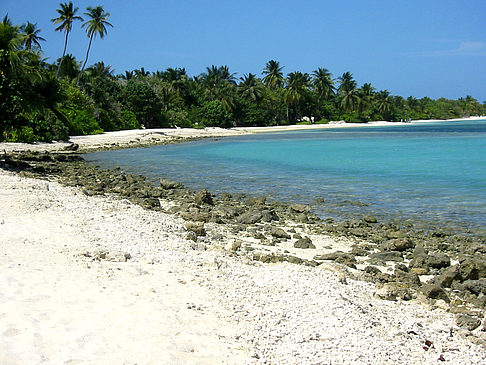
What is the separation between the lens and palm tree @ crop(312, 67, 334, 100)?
11112cm

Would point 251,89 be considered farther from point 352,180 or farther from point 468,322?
point 468,322

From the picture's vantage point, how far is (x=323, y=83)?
111 m

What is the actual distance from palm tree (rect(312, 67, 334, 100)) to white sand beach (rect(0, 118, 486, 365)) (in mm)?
106734

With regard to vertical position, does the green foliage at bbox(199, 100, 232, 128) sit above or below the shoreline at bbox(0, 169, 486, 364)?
above

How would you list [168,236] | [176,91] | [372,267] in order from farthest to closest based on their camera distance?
[176,91] → [168,236] → [372,267]

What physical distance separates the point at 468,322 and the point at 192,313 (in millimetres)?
3484

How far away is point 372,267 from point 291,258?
4.75 feet

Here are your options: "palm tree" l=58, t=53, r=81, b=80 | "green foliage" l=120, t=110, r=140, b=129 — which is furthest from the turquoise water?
"palm tree" l=58, t=53, r=81, b=80

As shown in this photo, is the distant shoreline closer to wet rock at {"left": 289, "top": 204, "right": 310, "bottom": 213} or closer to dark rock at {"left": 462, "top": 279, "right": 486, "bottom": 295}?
wet rock at {"left": 289, "top": 204, "right": 310, "bottom": 213}

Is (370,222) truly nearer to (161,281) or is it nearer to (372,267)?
(372,267)

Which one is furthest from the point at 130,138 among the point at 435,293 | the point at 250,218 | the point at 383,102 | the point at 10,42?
the point at 383,102

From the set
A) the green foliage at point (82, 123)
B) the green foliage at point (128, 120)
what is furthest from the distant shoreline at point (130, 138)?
the green foliage at point (128, 120)

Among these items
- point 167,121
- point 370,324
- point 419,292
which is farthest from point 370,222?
point 167,121

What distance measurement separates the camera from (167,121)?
70.9m
